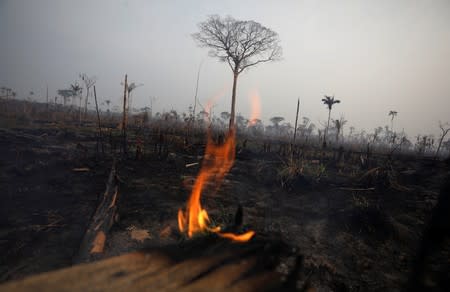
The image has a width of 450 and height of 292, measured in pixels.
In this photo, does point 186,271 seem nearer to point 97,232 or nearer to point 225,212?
point 97,232

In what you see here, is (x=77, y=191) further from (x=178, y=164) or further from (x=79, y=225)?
(x=178, y=164)

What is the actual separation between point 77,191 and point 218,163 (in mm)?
5101

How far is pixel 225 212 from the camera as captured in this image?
188 inches

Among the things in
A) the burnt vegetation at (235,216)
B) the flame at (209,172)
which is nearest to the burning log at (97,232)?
the burnt vegetation at (235,216)

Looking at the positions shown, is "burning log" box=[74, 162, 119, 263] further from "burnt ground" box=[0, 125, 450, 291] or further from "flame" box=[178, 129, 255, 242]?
"flame" box=[178, 129, 255, 242]

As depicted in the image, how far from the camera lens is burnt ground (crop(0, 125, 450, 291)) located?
10.2 ft

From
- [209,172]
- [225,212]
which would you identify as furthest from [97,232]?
[209,172]

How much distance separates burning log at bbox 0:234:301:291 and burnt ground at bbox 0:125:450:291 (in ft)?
0.88

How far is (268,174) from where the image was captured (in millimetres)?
7957

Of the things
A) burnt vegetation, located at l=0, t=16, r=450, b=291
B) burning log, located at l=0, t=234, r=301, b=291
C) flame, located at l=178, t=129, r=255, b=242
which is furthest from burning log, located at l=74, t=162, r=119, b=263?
burning log, located at l=0, t=234, r=301, b=291

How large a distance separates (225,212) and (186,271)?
12.3 ft

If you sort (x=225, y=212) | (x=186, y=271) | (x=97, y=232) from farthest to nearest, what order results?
(x=225, y=212) < (x=97, y=232) < (x=186, y=271)

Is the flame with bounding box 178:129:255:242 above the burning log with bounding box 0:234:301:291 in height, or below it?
below

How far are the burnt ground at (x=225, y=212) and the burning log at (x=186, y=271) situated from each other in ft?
0.88
